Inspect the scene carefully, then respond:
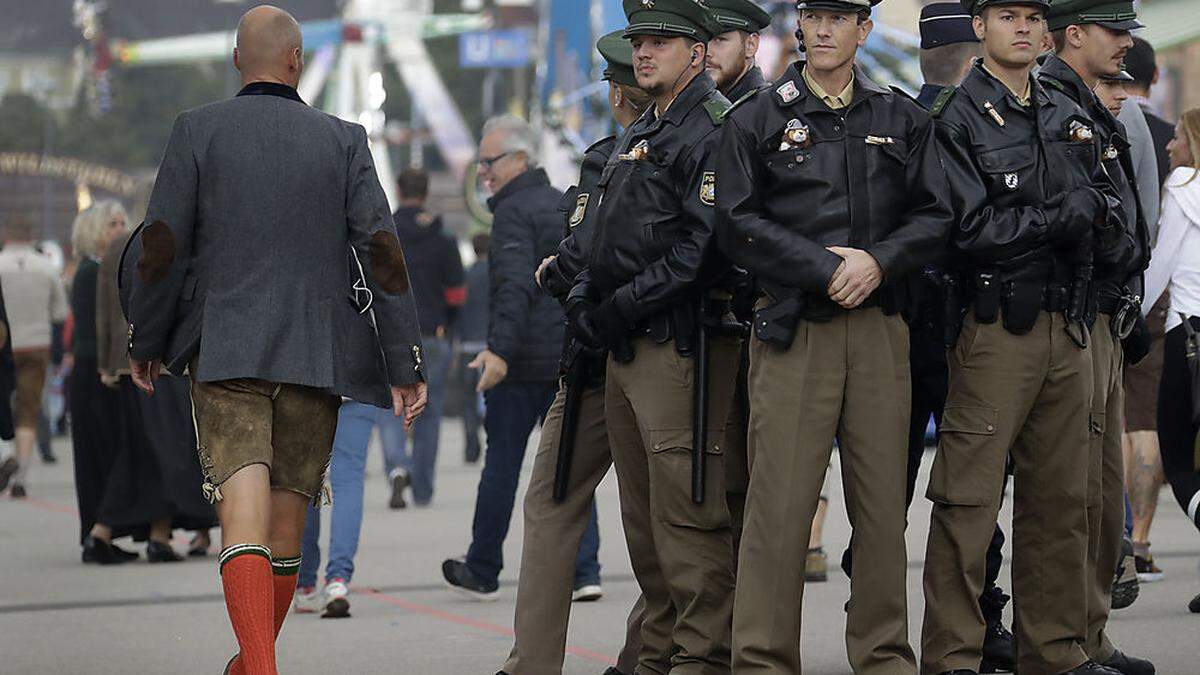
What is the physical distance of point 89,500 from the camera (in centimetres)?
1095

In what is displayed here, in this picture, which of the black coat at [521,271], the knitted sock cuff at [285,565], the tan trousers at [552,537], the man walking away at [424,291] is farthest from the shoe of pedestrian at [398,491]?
the knitted sock cuff at [285,565]

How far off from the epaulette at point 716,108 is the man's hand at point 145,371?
69.5 inches

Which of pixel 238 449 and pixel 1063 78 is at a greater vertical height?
pixel 1063 78

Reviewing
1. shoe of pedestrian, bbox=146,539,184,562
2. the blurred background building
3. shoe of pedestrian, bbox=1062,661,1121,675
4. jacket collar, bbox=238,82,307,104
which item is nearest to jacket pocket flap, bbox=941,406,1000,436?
shoe of pedestrian, bbox=1062,661,1121,675

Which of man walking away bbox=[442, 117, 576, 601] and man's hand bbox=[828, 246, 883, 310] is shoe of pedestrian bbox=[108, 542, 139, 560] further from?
man's hand bbox=[828, 246, 883, 310]

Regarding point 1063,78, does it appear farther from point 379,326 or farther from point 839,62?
point 379,326

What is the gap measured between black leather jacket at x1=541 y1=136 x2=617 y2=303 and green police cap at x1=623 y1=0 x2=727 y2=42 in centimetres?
44

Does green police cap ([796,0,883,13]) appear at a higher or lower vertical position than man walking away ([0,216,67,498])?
higher

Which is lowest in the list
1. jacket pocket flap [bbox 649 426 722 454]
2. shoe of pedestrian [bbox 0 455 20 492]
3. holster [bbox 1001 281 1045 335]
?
shoe of pedestrian [bbox 0 455 20 492]

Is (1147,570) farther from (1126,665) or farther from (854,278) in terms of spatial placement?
(854,278)

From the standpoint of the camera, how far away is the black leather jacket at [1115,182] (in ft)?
20.2

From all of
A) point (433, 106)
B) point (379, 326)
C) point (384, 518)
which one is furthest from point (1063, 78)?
point (433, 106)

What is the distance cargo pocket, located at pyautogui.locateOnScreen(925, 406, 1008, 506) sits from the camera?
595cm

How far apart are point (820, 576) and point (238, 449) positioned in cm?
368
